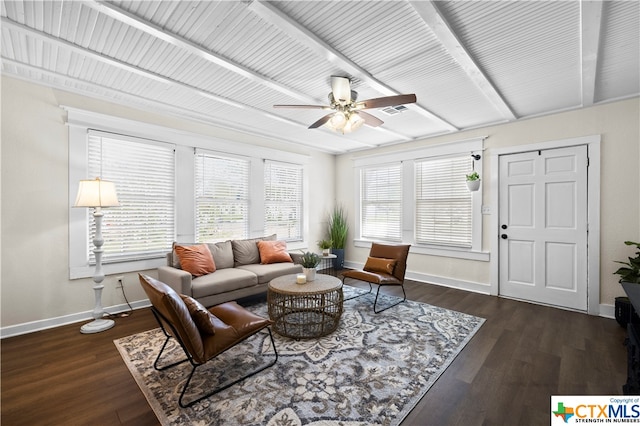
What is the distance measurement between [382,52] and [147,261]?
3805 millimetres

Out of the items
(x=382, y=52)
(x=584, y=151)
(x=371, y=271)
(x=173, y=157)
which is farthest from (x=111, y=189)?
(x=584, y=151)

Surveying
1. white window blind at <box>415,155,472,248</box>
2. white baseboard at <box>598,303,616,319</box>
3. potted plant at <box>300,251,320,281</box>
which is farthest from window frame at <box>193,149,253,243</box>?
white baseboard at <box>598,303,616,319</box>

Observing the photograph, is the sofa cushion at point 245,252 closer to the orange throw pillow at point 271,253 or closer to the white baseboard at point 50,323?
the orange throw pillow at point 271,253

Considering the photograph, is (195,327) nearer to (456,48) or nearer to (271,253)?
(271,253)

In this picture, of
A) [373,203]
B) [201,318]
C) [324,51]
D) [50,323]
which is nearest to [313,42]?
[324,51]

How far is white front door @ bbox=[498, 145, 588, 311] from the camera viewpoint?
365 cm

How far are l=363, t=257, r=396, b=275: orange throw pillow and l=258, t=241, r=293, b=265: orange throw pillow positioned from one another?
4.26ft

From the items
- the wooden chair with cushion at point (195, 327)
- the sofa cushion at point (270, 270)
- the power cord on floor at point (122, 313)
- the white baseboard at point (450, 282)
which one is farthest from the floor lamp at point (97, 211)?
the white baseboard at point (450, 282)

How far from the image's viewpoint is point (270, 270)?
3959 mm

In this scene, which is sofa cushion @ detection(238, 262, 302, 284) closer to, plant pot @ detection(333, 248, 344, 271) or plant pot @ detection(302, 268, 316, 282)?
plant pot @ detection(302, 268, 316, 282)

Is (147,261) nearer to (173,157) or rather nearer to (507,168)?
(173,157)

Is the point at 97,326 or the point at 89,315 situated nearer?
the point at 97,326

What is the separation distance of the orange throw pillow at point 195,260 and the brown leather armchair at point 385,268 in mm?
1844

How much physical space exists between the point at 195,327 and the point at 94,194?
6.99ft
